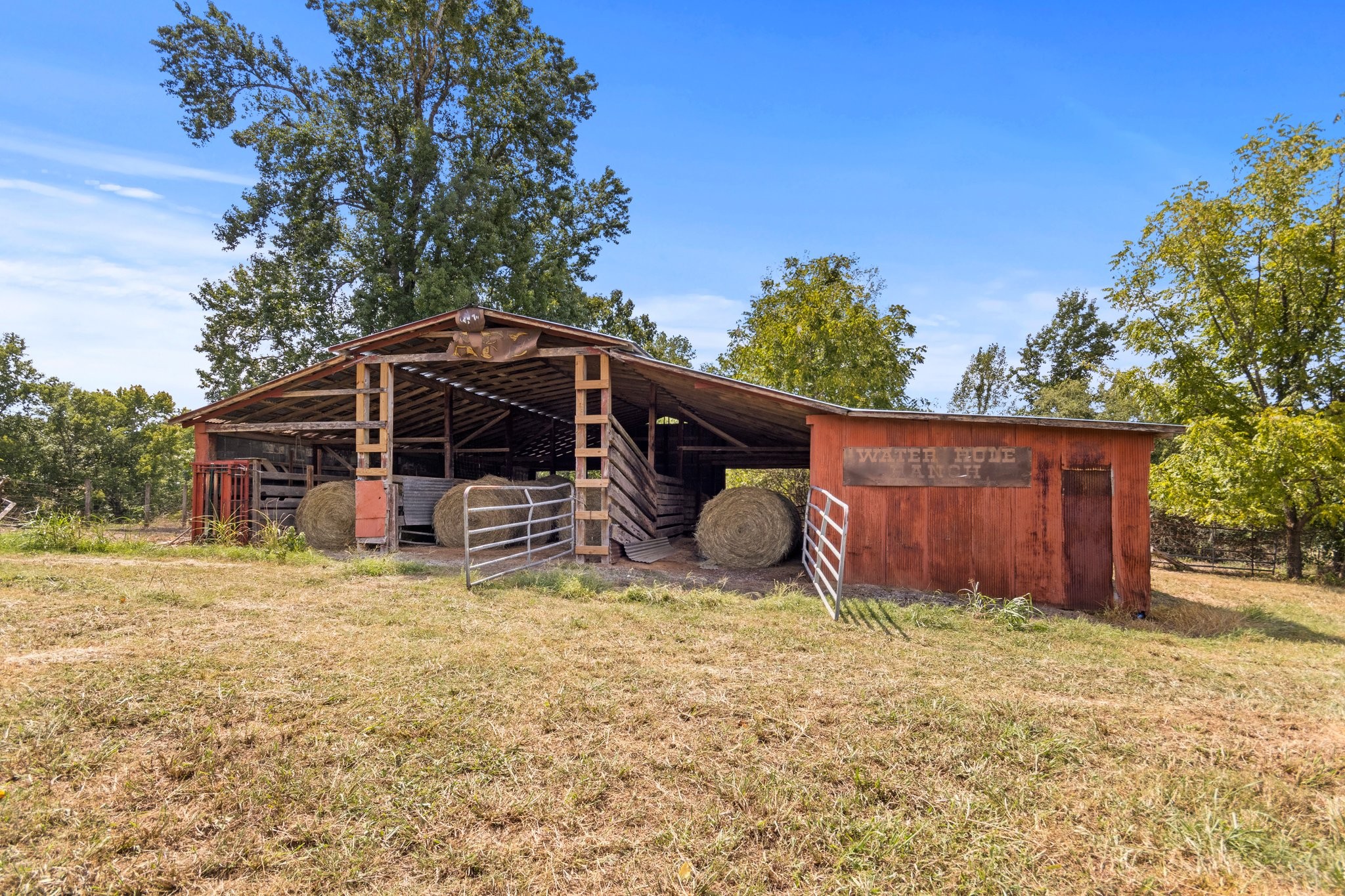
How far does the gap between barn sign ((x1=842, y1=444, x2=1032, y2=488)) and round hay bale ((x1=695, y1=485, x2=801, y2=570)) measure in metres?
1.72

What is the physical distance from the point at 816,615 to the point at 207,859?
5435 mm

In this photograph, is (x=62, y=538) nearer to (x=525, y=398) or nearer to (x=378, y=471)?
(x=378, y=471)

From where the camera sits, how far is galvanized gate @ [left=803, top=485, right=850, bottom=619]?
7496 mm

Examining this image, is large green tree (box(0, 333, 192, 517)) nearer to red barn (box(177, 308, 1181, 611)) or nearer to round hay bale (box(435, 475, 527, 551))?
red barn (box(177, 308, 1181, 611))

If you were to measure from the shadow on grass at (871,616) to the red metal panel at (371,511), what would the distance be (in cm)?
787

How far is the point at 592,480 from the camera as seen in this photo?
36.6 ft

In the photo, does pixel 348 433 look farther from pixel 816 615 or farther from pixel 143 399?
pixel 143 399

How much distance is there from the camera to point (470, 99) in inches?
877

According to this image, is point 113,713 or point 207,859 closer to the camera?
point 207,859

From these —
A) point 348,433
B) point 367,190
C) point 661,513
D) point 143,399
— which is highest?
point 367,190

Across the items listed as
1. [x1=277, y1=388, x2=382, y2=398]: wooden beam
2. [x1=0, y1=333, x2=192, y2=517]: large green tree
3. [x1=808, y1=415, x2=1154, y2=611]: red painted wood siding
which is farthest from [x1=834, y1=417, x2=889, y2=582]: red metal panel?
[x1=0, y1=333, x2=192, y2=517]: large green tree

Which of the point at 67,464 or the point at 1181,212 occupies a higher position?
the point at 1181,212

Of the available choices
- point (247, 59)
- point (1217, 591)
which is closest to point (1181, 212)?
point (1217, 591)

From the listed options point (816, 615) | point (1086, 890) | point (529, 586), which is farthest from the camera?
point (529, 586)
